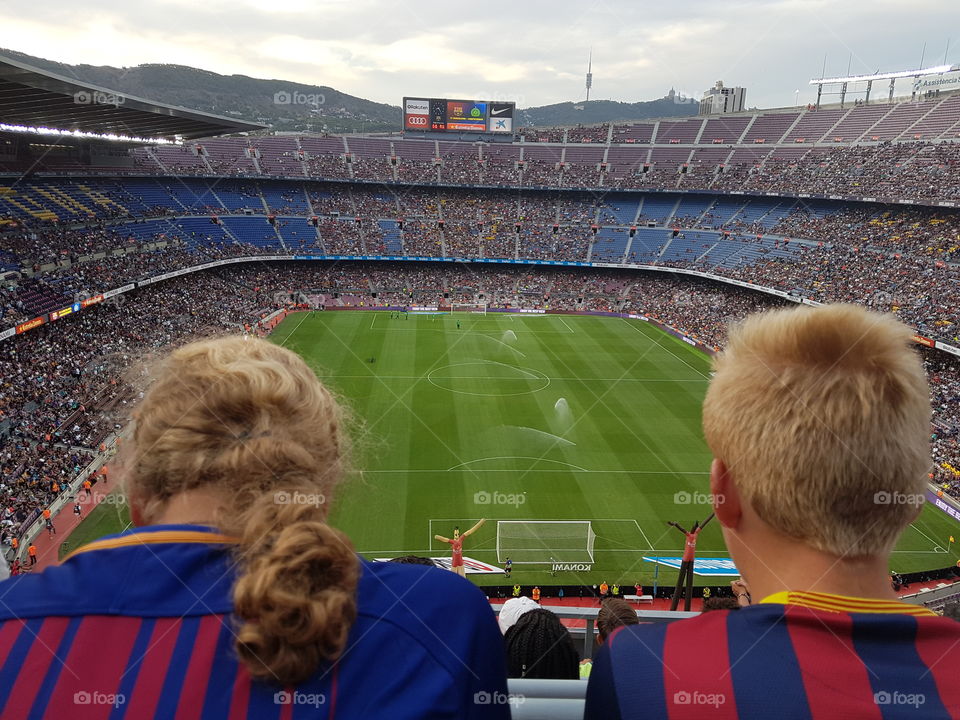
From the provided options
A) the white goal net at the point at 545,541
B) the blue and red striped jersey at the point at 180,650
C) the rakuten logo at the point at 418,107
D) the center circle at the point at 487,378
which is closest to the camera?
the blue and red striped jersey at the point at 180,650

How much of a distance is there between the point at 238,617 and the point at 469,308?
2466 inches

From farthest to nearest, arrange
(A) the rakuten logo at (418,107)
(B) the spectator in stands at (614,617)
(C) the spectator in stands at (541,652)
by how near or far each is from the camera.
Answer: (A) the rakuten logo at (418,107) → (B) the spectator in stands at (614,617) → (C) the spectator in stands at (541,652)

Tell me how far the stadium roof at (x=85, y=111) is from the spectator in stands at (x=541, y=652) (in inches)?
1552

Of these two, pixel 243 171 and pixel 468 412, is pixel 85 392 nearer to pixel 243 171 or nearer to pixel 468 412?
pixel 468 412

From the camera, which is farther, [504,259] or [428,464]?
[504,259]

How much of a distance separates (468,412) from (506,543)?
42.6 ft

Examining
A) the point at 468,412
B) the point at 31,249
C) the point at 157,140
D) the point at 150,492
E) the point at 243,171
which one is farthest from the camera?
the point at 243,171

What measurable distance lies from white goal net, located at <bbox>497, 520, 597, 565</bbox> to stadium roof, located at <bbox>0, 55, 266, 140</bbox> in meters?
34.8

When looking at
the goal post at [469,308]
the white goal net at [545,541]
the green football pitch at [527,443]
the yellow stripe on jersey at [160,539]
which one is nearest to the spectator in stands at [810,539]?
the yellow stripe on jersey at [160,539]

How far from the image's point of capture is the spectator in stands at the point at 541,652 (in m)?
4.07

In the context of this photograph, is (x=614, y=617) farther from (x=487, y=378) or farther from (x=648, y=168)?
(x=648, y=168)

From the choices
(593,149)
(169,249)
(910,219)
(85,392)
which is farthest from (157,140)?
(910,219)

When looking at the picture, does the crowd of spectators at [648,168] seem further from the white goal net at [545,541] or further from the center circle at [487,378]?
the white goal net at [545,541]

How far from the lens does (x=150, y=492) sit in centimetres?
204
